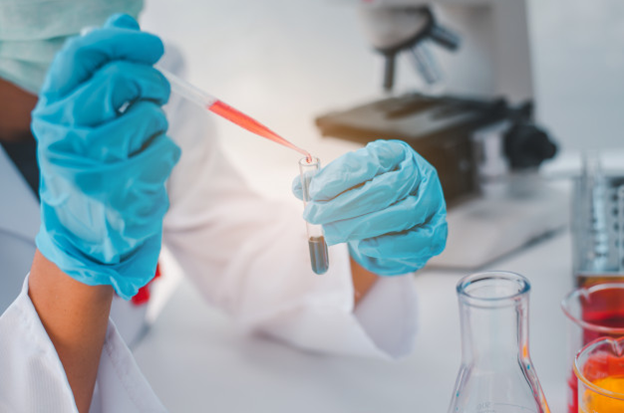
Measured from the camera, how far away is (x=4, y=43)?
94cm

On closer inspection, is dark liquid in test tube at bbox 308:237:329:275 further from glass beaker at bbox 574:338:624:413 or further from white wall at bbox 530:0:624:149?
white wall at bbox 530:0:624:149

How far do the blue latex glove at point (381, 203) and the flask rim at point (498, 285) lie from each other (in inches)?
4.7

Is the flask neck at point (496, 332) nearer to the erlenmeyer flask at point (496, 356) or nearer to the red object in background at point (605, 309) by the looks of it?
the erlenmeyer flask at point (496, 356)

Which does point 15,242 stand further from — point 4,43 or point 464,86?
point 464,86

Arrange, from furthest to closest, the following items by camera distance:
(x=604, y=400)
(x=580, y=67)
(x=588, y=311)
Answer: (x=580, y=67)
(x=588, y=311)
(x=604, y=400)

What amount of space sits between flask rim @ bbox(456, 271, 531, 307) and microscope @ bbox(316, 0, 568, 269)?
0.67m

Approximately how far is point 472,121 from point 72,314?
1037 millimetres

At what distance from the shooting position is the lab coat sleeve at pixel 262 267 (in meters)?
1.06

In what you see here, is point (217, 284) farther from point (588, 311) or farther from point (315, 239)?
point (588, 311)

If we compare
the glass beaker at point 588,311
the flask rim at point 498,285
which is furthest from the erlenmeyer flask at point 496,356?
the glass beaker at point 588,311

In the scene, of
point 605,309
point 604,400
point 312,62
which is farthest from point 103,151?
point 312,62

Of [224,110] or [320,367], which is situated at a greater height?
[224,110]

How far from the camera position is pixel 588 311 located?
84 centimetres

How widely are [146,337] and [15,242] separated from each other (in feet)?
1.11
